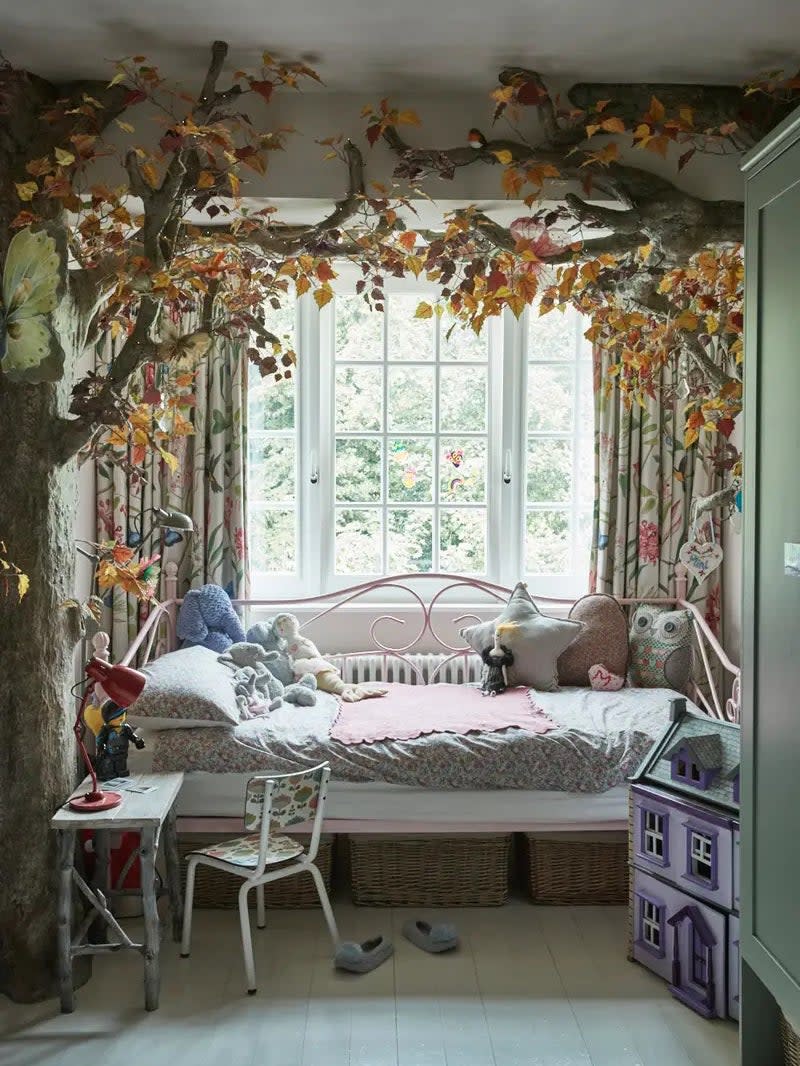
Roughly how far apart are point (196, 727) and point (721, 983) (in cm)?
178

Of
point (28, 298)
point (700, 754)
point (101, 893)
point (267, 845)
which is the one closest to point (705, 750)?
point (700, 754)

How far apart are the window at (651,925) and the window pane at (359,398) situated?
251 centimetres

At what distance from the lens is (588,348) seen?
4.89 meters

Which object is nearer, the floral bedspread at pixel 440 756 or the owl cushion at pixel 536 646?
the floral bedspread at pixel 440 756

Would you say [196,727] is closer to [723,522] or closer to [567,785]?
[567,785]

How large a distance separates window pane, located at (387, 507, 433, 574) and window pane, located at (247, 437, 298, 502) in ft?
1.65

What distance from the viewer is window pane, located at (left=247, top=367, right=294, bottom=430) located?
16.0ft

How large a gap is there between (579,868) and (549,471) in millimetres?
1917

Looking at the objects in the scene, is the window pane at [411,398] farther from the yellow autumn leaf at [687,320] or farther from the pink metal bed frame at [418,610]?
the yellow autumn leaf at [687,320]

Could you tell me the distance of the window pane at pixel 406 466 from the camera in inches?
196

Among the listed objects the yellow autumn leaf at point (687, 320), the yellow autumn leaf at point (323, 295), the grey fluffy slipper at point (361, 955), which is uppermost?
the yellow autumn leaf at point (323, 295)

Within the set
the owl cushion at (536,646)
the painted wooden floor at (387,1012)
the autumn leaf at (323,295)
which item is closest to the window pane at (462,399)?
the owl cushion at (536,646)

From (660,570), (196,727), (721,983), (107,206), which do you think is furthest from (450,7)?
(660,570)

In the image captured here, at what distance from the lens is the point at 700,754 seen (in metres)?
3.03
